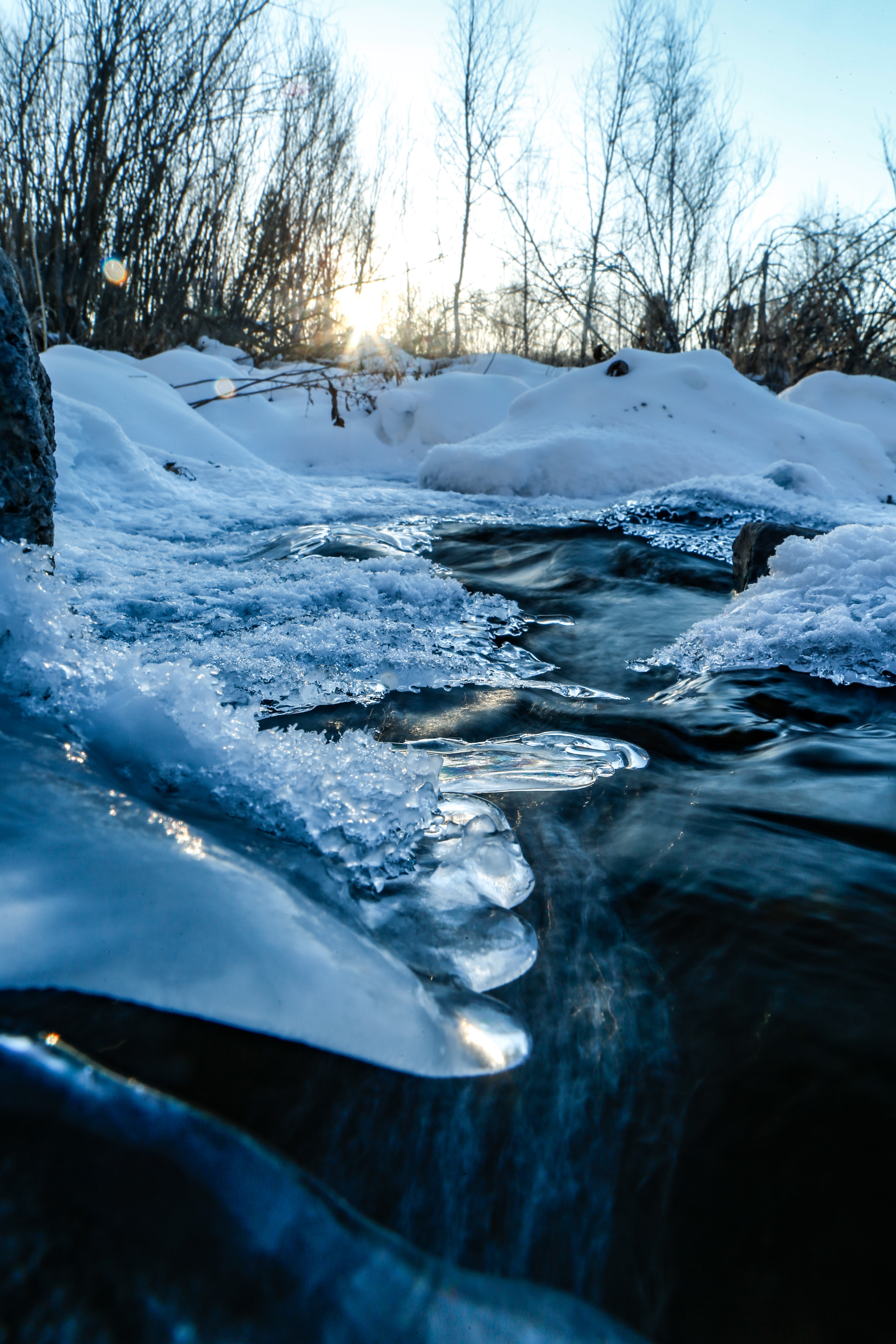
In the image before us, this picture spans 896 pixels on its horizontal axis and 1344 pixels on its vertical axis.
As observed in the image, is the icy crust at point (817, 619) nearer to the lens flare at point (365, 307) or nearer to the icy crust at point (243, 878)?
the icy crust at point (243, 878)

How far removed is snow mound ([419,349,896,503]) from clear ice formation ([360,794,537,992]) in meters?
3.55

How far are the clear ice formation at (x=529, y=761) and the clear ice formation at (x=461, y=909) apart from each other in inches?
5.6

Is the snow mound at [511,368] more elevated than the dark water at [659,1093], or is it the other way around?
the snow mound at [511,368]

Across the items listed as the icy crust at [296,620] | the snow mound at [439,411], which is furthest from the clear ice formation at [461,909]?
the snow mound at [439,411]

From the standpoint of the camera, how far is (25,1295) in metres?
0.42

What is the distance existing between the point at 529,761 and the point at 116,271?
8.13 metres

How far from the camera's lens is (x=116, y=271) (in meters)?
7.24

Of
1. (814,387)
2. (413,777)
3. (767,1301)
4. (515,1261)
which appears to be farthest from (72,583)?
(814,387)

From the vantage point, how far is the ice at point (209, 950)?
60 cm

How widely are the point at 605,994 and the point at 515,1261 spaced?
252 millimetres

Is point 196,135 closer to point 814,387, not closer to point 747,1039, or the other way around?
point 814,387

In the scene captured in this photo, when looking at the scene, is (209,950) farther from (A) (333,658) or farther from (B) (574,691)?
(B) (574,691)

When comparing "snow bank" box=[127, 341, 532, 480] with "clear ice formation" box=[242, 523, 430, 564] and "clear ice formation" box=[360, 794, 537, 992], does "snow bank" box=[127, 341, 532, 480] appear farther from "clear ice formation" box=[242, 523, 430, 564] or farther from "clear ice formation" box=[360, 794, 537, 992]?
"clear ice formation" box=[360, 794, 537, 992]

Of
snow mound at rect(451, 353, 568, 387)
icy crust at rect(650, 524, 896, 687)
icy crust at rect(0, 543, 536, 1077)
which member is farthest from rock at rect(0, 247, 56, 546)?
snow mound at rect(451, 353, 568, 387)
